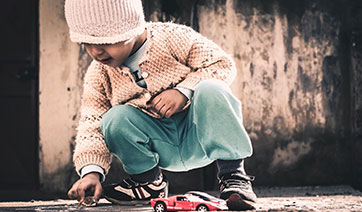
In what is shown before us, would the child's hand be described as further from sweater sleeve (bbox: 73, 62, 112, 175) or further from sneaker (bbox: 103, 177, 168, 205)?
sneaker (bbox: 103, 177, 168, 205)

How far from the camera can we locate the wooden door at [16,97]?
4.42m

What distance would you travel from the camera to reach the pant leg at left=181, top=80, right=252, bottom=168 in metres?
2.41

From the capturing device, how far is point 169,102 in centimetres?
249

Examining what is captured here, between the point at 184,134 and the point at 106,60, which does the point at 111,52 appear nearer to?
the point at 106,60

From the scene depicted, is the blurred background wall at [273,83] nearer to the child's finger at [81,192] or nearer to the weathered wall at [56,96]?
the weathered wall at [56,96]

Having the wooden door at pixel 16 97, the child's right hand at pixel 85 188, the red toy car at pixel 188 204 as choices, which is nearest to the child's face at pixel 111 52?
the child's right hand at pixel 85 188

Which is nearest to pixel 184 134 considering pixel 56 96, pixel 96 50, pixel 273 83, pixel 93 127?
pixel 93 127

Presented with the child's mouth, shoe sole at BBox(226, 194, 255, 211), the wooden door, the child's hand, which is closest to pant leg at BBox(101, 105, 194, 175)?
the child's hand

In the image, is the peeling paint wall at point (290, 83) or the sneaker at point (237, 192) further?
the peeling paint wall at point (290, 83)

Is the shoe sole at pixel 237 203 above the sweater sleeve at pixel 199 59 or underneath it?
underneath

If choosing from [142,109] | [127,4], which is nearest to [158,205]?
[142,109]

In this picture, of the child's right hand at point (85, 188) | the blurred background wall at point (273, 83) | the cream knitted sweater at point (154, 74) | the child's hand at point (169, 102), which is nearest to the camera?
the child's right hand at point (85, 188)

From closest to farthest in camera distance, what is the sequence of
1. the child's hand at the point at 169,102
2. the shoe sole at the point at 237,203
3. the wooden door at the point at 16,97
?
1. the shoe sole at the point at 237,203
2. the child's hand at the point at 169,102
3. the wooden door at the point at 16,97

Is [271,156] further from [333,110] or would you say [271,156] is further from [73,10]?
[73,10]
